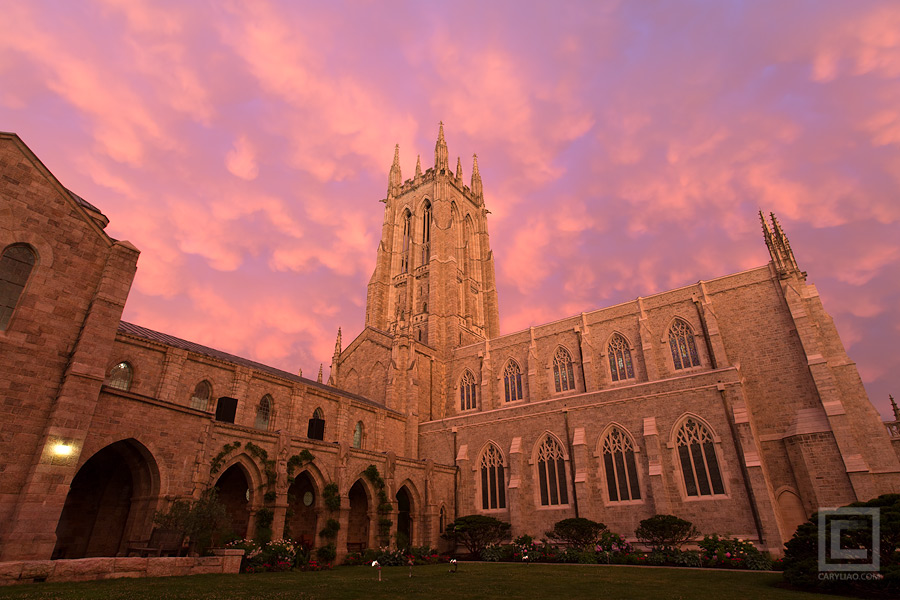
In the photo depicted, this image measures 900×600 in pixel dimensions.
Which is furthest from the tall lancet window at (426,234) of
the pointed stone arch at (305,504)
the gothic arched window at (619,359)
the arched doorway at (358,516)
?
the pointed stone arch at (305,504)

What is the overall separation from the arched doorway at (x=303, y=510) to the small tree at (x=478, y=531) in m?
8.31

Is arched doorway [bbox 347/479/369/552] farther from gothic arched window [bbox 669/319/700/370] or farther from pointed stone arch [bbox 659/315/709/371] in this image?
gothic arched window [bbox 669/319/700/370]

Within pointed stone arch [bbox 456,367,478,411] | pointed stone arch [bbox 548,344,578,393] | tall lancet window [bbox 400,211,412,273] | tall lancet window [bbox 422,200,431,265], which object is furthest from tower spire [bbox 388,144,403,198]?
pointed stone arch [bbox 548,344,578,393]

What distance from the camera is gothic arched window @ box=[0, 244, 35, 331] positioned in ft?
43.2

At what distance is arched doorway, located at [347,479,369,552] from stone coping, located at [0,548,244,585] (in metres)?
12.0

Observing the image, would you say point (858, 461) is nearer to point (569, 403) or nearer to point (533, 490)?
point (569, 403)

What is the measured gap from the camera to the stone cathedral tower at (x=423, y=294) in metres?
38.3

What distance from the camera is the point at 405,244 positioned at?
57.0 metres

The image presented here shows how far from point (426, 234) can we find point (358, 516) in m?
35.9

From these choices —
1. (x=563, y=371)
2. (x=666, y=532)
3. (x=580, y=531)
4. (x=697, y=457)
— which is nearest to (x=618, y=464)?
(x=697, y=457)

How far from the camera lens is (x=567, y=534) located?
23953mm

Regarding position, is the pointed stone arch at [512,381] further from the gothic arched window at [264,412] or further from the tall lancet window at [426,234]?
the tall lancet window at [426,234]

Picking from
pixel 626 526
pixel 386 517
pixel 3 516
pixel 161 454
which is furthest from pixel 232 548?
pixel 626 526

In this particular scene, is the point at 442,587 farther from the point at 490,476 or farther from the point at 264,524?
the point at 490,476
